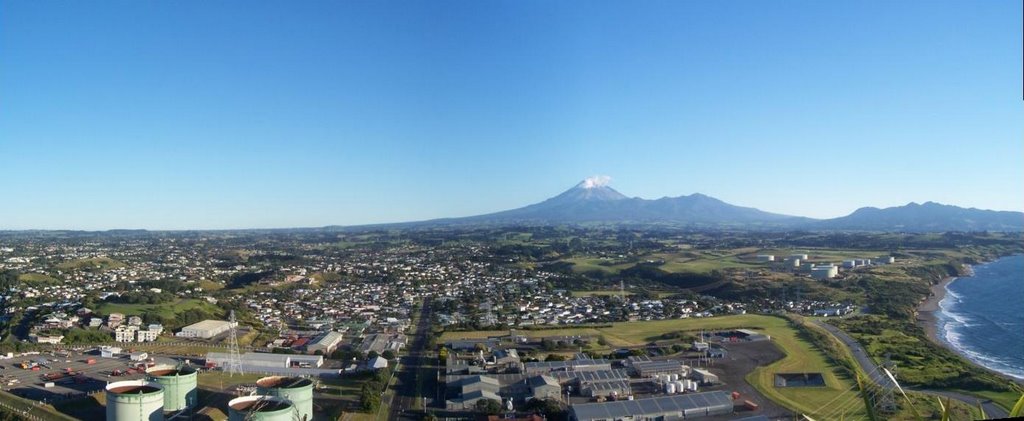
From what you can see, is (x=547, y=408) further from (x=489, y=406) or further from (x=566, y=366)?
(x=566, y=366)

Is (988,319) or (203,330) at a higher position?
(203,330)

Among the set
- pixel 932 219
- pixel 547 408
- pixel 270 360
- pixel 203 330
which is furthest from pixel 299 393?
pixel 932 219

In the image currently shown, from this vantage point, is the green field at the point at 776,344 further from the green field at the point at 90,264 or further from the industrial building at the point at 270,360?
the green field at the point at 90,264

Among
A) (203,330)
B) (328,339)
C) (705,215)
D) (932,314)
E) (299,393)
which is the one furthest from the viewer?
(705,215)

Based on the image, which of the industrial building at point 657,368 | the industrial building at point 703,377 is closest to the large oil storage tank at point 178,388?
the industrial building at point 657,368

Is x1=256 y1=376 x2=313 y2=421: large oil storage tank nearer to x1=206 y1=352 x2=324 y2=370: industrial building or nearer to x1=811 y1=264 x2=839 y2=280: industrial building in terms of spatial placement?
x1=206 y1=352 x2=324 y2=370: industrial building

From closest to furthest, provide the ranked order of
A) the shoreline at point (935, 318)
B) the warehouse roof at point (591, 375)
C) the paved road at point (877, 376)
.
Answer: the paved road at point (877, 376) < the warehouse roof at point (591, 375) < the shoreline at point (935, 318)
